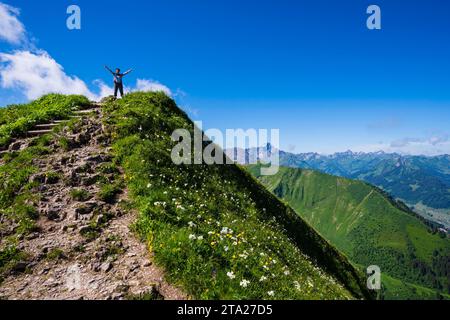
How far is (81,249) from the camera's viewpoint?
11.8 m

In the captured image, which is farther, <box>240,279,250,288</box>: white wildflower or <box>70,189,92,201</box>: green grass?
<box>70,189,92,201</box>: green grass

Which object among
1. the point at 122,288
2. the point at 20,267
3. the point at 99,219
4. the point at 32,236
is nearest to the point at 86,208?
the point at 99,219

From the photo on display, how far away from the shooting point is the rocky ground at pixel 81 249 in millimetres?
9945

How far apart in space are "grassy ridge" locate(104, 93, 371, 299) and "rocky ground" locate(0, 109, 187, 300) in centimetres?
64

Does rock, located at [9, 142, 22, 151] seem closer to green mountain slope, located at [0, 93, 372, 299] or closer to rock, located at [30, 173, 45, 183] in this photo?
green mountain slope, located at [0, 93, 372, 299]

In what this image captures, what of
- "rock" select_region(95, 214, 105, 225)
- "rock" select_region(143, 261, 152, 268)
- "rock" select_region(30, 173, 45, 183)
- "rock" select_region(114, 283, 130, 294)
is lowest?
"rock" select_region(114, 283, 130, 294)

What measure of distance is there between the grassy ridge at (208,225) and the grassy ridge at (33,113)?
316 centimetres

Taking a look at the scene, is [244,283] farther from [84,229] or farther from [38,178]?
[38,178]

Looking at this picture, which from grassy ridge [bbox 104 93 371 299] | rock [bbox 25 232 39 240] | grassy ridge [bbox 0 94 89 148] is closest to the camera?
grassy ridge [bbox 104 93 371 299]

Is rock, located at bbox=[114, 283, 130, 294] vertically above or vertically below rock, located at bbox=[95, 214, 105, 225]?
below

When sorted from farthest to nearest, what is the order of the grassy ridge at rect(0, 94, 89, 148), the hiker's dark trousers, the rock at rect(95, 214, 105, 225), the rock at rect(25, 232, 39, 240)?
1. the hiker's dark trousers
2. the grassy ridge at rect(0, 94, 89, 148)
3. the rock at rect(95, 214, 105, 225)
4. the rock at rect(25, 232, 39, 240)

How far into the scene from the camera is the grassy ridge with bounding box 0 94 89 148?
21.9 meters

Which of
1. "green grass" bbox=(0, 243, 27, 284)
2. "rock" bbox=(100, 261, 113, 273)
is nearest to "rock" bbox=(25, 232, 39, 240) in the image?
"green grass" bbox=(0, 243, 27, 284)

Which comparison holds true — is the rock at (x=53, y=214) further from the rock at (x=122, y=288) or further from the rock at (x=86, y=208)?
the rock at (x=122, y=288)
